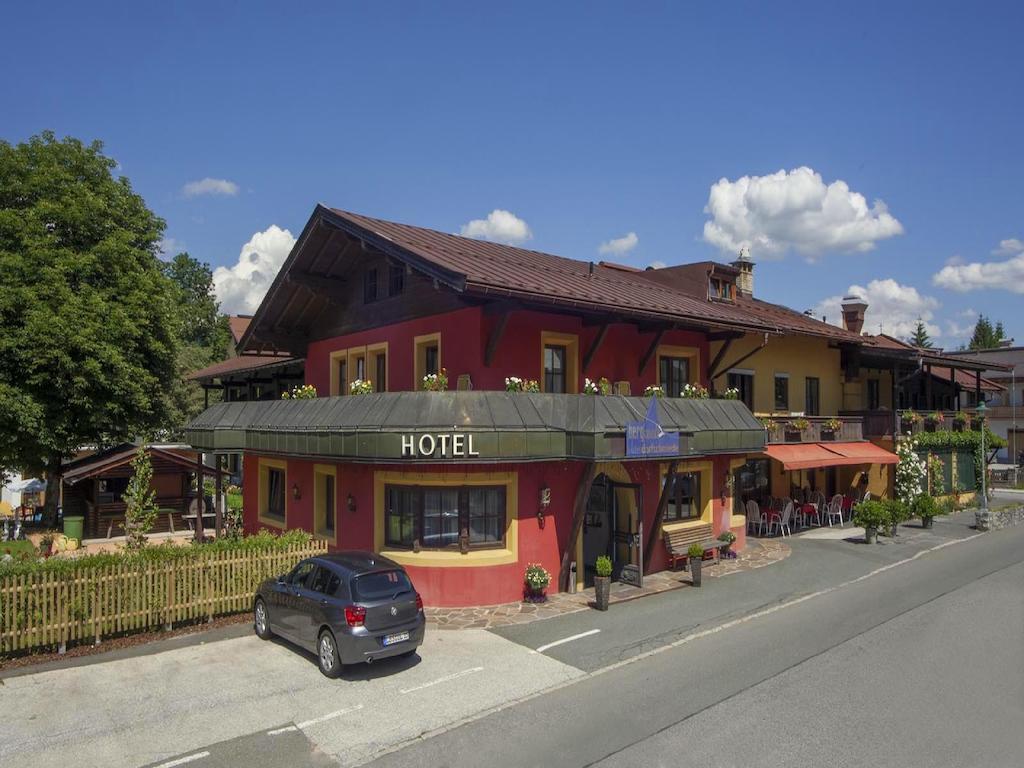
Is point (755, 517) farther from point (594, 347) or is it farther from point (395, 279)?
point (395, 279)

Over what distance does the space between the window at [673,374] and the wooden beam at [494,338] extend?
6.20 metres

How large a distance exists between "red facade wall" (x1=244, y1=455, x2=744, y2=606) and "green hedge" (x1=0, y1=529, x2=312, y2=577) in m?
1.41

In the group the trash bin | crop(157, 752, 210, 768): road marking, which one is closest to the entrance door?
crop(157, 752, 210, 768): road marking

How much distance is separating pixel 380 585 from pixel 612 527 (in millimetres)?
8296

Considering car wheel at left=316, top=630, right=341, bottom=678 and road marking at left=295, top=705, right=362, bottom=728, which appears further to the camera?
car wheel at left=316, top=630, right=341, bottom=678

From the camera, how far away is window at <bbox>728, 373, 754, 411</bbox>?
2327 centimetres

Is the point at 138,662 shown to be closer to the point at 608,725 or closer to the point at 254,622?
the point at 254,622

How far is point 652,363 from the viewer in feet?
62.3

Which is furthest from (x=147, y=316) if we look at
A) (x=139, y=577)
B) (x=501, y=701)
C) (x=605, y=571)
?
(x=501, y=701)

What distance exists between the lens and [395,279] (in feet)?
60.5

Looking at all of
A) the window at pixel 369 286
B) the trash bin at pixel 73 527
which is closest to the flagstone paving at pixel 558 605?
the window at pixel 369 286

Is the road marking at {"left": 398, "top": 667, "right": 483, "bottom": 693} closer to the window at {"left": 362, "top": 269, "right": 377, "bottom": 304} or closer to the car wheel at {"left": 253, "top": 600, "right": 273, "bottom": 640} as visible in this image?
the car wheel at {"left": 253, "top": 600, "right": 273, "bottom": 640}

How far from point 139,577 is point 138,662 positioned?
1.72 metres

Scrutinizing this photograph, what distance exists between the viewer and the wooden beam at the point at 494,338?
47.7 feet
